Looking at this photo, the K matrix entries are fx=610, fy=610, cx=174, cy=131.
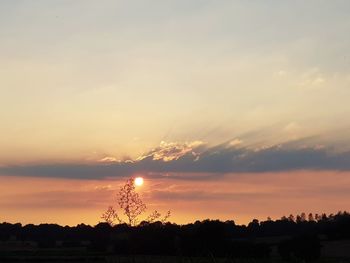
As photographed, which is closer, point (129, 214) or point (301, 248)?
point (129, 214)

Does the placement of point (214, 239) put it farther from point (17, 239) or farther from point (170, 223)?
point (17, 239)

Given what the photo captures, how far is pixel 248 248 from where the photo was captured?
84.3 meters

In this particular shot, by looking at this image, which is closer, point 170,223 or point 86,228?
point 170,223

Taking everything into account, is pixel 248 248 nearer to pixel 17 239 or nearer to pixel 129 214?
pixel 129 214

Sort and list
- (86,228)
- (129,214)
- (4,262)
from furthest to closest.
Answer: (86,228) → (4,262) → (129,214)

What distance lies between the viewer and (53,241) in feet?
511

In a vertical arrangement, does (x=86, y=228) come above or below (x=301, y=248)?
above

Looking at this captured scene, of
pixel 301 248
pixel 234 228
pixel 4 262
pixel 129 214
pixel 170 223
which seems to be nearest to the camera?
pixel 129 214

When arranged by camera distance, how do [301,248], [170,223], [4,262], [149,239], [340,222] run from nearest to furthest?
[4,262], [301,248], [149,239], [170,223], [340,222]

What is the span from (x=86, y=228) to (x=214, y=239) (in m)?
71.0

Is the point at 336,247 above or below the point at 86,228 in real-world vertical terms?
below

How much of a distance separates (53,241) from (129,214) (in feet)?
360

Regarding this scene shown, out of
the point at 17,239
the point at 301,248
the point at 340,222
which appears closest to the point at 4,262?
the point at 301,248

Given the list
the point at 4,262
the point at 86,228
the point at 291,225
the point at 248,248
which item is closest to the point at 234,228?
the point at 291,225
